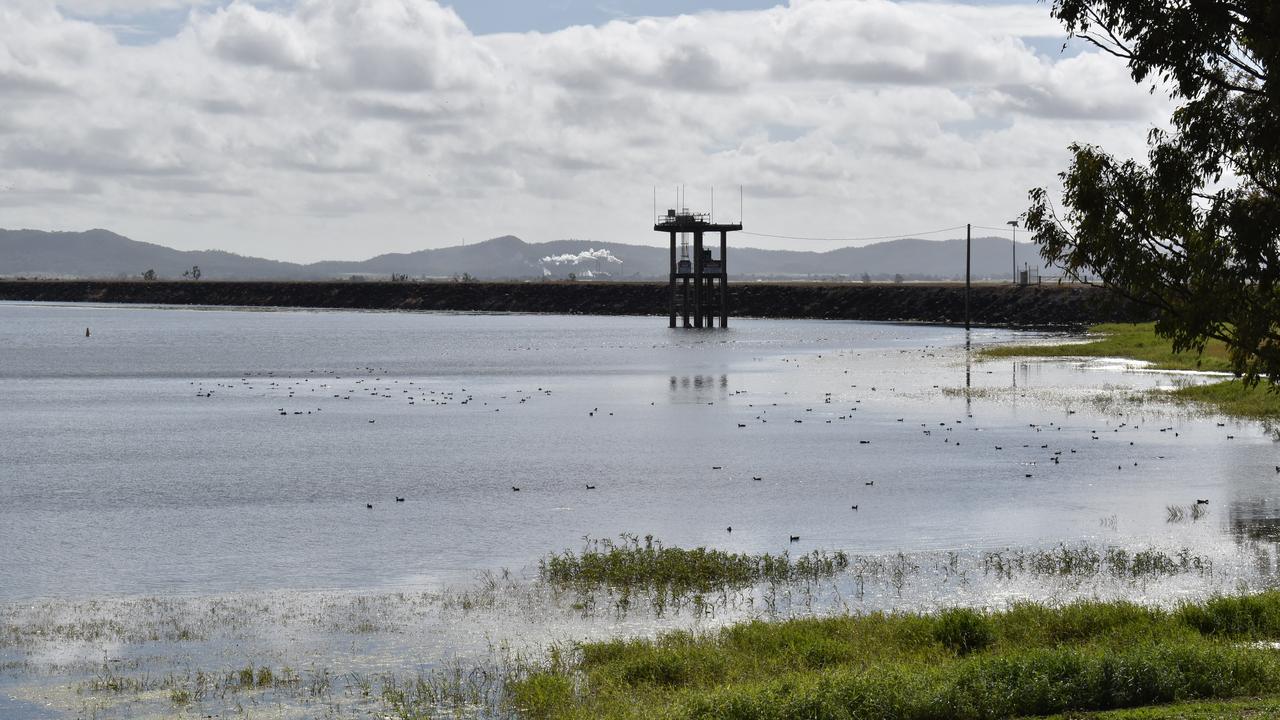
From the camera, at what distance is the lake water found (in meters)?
26.4

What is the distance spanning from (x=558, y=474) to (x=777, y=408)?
21.8 m

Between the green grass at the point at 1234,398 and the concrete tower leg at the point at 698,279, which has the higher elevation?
the concrete tower leg at the point at 698,279

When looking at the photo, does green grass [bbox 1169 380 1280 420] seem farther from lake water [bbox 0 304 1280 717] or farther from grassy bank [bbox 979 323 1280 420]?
lake water [bbox 0 304 1280 717]

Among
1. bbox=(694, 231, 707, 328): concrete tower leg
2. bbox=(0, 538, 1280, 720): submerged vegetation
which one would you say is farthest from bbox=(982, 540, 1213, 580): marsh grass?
bbox=(694, 231, 707, 328): concrete tower leg

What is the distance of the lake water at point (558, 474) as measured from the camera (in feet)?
86.6

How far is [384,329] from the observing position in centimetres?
16275

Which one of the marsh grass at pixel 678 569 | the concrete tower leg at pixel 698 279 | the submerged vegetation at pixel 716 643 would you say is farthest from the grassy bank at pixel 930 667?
the concrete tower leg at pixel 698 279

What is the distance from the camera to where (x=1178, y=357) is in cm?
7844

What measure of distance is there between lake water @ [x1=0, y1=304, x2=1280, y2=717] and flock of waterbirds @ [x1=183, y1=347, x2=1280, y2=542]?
262 millimetres

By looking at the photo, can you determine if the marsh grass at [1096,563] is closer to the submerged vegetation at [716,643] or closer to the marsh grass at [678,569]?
the submerged vegetation at [716,643]

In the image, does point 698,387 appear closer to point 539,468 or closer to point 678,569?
point 539,468

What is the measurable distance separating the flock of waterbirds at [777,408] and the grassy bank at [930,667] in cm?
913

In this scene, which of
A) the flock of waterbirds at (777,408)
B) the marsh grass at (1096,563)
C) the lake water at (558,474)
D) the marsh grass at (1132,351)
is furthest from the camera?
the marsh grass at (1132,351)

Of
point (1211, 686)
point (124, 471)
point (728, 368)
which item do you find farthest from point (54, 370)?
point (1211, 686)
